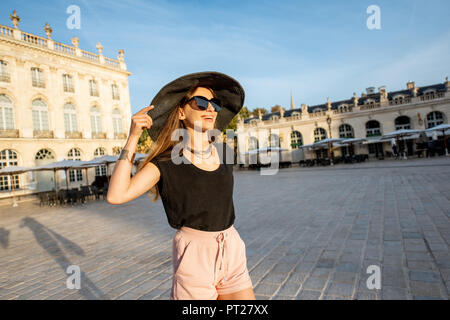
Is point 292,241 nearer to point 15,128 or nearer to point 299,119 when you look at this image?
point 15,128

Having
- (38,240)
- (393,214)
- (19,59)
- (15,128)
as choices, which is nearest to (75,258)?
(38,240)

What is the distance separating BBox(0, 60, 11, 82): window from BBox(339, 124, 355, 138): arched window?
3543cm

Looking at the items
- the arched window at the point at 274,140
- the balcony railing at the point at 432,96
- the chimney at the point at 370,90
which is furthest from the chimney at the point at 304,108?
the balcony railing at the point at 432,96

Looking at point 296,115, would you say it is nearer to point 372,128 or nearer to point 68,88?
point 372,128

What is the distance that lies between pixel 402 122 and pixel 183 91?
3704 cm

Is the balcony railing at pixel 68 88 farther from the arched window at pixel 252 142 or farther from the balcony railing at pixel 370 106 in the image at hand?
the balcony railing at pixel 370 106

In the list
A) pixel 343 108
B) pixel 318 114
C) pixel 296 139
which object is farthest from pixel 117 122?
pixel 343 108

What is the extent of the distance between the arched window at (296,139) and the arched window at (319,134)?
2.07 metres

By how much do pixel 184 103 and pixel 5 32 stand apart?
27032 mm

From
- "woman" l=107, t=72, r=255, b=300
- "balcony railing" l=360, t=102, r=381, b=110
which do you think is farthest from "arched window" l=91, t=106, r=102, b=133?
"balcony railing" l=360, t=102, r=381, b=110

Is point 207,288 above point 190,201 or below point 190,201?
below

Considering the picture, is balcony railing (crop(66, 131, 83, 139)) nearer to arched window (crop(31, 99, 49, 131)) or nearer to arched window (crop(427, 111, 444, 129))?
arched window (crop(31, 99, 49, 131))
